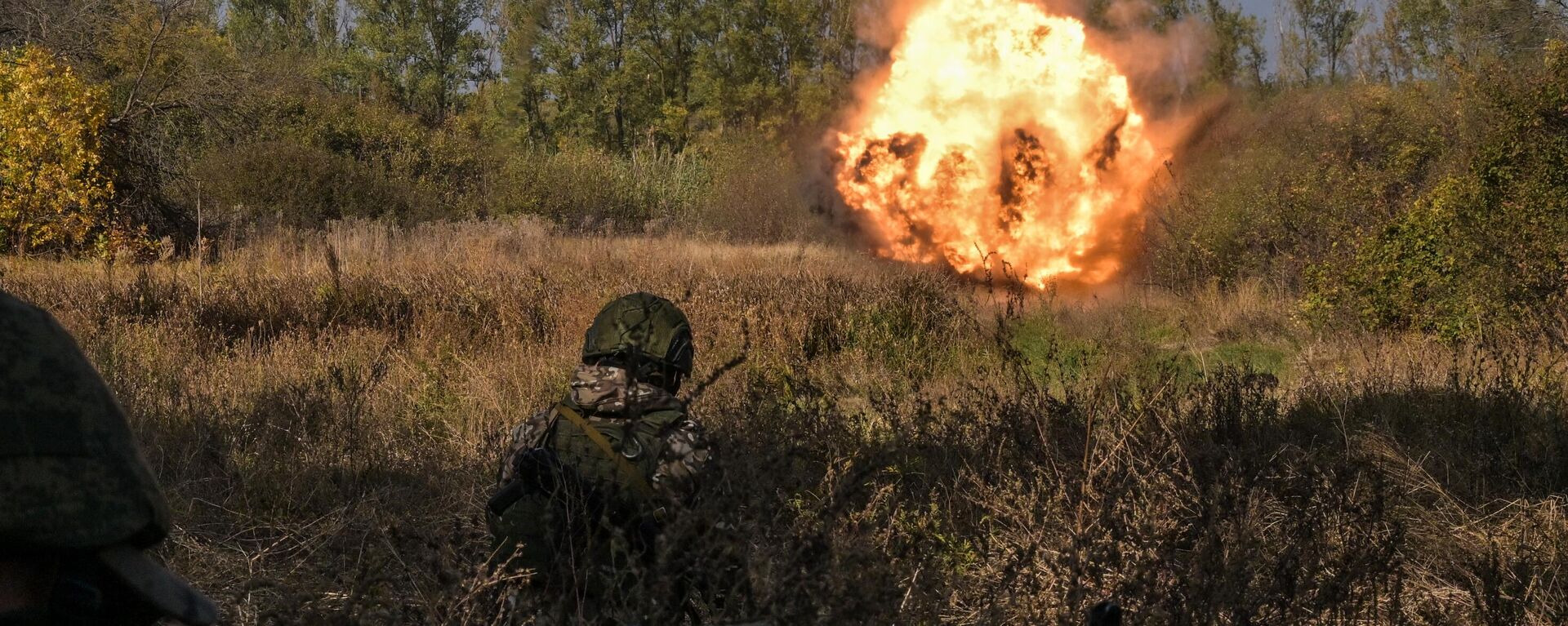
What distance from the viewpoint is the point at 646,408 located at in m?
3.34

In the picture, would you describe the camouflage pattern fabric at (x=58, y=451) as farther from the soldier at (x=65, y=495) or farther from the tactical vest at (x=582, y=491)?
the tactical vest at (x=582, y=491)

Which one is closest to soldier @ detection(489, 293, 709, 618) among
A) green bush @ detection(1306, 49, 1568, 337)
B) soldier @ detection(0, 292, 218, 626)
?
soldier @ detection(0, 292, 218, 626)

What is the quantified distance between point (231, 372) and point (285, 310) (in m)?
2.47

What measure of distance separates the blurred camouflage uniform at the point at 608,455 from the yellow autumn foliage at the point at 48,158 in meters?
14.3

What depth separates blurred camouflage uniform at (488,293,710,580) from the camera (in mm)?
3016

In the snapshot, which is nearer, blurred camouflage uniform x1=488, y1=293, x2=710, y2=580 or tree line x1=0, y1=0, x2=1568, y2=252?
blurred camouflage uniform x1=488, y1=293, x2=710, y2=580

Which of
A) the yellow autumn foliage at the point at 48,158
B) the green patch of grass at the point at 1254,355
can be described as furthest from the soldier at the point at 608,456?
the yellow autumn foliage at the point at 48,158

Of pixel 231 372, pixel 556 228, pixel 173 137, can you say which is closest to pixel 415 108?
pixel 173 137

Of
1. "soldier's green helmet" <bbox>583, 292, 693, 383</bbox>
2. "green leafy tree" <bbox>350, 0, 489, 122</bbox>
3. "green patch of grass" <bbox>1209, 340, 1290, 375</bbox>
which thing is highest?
"green leafy tree" <bbox>350, 0, 489, 122</bbox>

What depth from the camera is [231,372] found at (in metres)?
8.52

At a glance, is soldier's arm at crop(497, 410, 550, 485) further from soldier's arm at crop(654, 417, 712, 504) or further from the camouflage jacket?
soldier's arm at crop(654, 417, 712, 504)

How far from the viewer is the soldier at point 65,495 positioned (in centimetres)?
111

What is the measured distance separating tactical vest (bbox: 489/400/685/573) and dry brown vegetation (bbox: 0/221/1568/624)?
0.49ft

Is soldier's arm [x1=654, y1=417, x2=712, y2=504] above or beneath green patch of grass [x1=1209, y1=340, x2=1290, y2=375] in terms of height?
above
